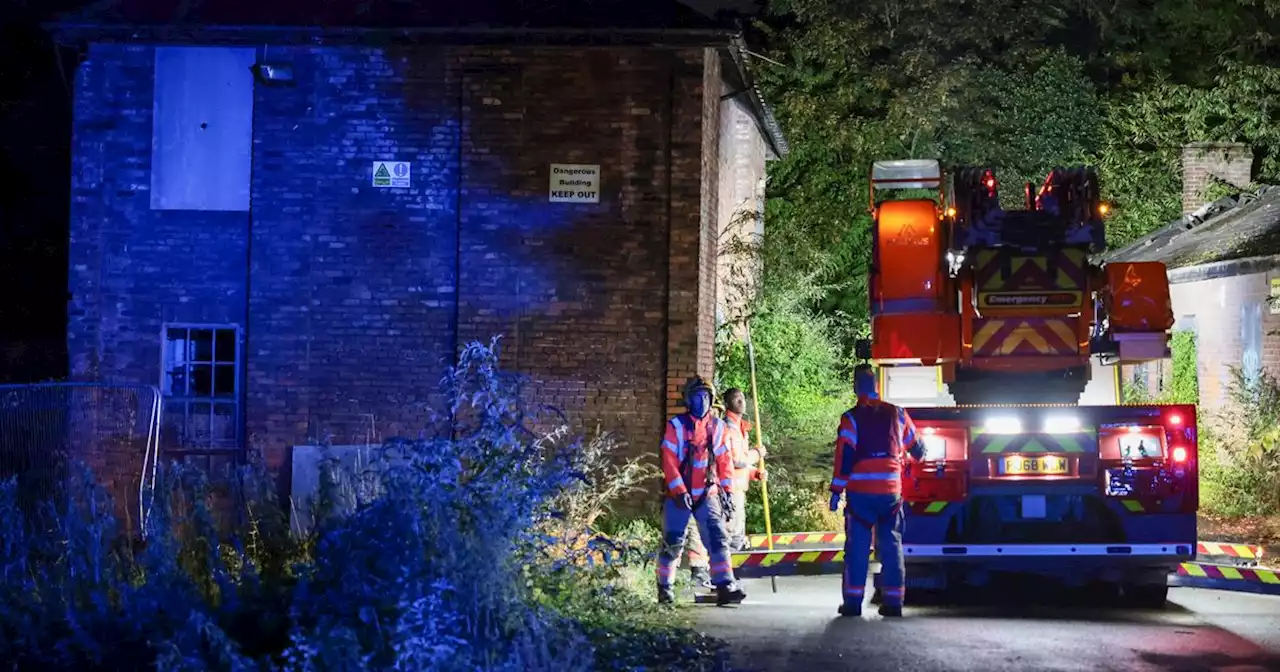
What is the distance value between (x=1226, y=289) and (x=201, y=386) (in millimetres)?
13626

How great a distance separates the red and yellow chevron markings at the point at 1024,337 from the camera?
10898 millimetres

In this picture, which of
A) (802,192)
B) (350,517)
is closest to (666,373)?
(350,517)

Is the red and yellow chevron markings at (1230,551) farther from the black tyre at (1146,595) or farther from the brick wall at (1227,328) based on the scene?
the brick wall at (1227,328)

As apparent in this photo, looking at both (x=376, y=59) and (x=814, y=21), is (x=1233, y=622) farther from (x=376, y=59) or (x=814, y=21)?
(x=814, y=21)

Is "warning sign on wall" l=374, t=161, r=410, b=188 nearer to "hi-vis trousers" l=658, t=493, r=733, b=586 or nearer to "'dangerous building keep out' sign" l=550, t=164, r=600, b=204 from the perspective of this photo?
"'dangerous building keep out' sign" l=550, t=164, r=600, b=204

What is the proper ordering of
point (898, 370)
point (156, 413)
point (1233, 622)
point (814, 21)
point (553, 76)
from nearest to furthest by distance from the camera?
point (1233, 622), point (898, 370), point (156, 413), point (553, 76), point (814, 21)

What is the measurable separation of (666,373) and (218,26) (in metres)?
5.60

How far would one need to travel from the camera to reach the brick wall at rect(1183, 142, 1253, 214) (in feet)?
90.3

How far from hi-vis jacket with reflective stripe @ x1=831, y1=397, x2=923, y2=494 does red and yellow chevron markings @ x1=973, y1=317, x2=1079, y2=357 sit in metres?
1.00

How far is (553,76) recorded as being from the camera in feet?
48.3

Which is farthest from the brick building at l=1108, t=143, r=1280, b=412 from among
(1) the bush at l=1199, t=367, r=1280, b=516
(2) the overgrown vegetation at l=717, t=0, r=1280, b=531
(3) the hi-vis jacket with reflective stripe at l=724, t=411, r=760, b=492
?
(3) the hi-vis jacket with reflective stripe at l=724, t=411, r=760, b=492

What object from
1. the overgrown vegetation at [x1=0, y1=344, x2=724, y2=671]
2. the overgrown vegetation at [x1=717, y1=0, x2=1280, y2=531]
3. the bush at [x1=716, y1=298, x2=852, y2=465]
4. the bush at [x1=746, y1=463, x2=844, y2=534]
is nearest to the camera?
the overgrown vegetation at [x1=0, y1=344, x2=724, y2=671]

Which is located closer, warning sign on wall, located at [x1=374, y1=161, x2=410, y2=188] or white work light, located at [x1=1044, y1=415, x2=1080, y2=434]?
white work light, located at [x1=1044, y1=415, x2=1080, y2=434]

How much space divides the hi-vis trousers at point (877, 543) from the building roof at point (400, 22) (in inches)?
230
